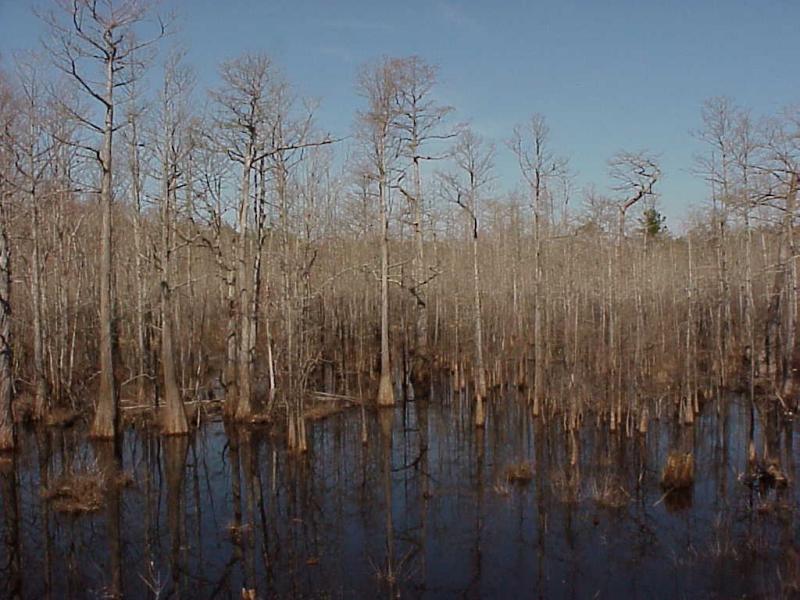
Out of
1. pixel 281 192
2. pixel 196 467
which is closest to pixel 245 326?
pixel 281 192

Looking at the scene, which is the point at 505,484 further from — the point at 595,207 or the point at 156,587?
the point at 595,207

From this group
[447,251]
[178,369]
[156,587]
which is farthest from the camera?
[447,251]

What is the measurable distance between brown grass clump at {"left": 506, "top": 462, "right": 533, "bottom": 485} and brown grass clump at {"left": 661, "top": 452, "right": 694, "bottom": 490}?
7.27 ft

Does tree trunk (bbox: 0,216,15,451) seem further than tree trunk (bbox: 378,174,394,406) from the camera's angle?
No

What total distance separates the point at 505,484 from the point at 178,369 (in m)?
14.0

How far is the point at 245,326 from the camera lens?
17.1 metres

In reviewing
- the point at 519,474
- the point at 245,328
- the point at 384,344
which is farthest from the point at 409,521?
the point at 384,344

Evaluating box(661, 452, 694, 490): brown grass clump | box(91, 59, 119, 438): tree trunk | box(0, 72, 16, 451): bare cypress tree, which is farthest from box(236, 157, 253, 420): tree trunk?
box(661, 452, 694, 490): brown grass clump

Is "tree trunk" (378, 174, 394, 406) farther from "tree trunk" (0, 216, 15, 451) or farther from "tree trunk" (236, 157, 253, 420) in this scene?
"tree trunk" (0, 216, 15, 451)

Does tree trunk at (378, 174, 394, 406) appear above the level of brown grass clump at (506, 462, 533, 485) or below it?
above

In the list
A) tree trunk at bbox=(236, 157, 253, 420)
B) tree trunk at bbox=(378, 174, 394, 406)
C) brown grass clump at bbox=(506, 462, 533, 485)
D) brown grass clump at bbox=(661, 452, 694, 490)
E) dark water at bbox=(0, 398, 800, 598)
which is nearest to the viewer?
dark water at bbox=(0, 398, 800, 598)

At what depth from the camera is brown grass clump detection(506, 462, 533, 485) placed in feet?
40.0

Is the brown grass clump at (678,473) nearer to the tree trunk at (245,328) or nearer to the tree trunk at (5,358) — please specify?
the tree trunk at (245,328)

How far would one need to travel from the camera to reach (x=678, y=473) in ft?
37.9
